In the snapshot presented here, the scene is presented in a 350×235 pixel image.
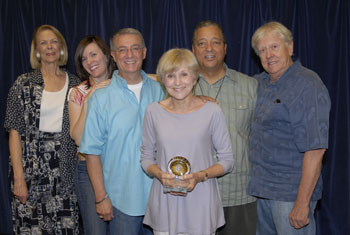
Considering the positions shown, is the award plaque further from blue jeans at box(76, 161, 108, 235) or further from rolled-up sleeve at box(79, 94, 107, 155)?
blue jeans at box(76, 161, 108, 235)

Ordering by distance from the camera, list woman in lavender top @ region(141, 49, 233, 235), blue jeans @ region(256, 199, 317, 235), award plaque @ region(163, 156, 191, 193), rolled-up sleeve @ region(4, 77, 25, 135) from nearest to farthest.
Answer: award plaque @ region(163, 156, 191, 193) < woman in lavender top @ region(141, 49, 233, 235) < blue jeans @ region(256, 199, 317, 235) < rolled-up sleeve @ region(4, 77, 25, 135)

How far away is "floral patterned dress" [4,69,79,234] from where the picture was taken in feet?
9.29

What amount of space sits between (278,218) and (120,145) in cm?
119

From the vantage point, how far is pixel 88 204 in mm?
2500

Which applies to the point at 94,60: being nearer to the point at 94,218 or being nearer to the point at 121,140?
the point at 121,140

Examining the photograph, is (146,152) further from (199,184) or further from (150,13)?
(150,13)

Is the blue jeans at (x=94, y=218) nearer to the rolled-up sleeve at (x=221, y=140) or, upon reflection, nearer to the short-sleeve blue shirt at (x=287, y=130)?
the rolled-up sleeve at (x=221, y=140)

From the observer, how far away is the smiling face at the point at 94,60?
108 inches

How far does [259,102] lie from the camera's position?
2.42 m

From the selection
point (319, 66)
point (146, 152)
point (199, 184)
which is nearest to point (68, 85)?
point (146, 152)

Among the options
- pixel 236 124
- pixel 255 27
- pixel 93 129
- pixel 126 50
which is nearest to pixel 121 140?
pixel 93 129

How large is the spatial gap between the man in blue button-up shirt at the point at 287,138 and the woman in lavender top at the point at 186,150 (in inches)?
15.4

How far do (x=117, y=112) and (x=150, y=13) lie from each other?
194cm

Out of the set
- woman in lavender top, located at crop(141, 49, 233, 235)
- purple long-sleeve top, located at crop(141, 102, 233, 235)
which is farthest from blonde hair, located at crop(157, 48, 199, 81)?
purple long-sleeve top, located at crop(141, 102, 233, 235)
